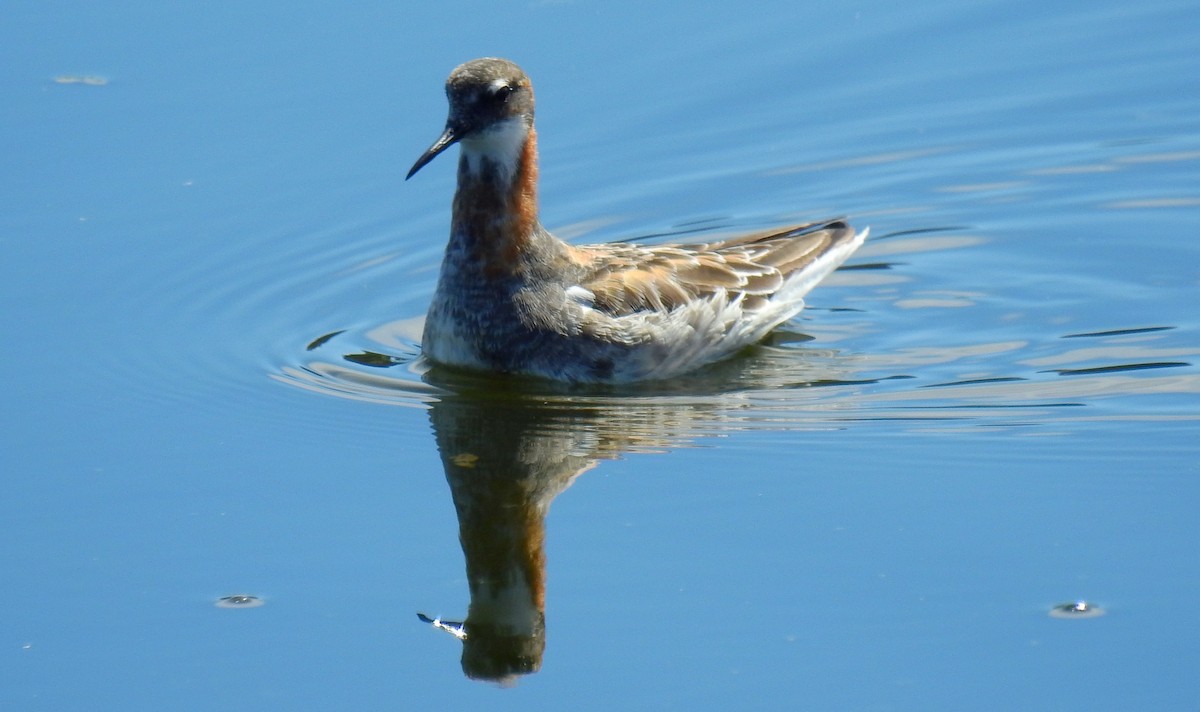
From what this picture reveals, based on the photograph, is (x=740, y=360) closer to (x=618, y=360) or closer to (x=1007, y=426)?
(x=618, y=360)

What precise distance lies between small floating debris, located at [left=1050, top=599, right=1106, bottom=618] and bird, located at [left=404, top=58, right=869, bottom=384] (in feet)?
12.5

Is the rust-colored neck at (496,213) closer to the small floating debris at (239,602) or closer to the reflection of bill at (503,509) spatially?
the reflection of bill at (503,509)

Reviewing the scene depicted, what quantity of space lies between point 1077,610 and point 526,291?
14.2 feet

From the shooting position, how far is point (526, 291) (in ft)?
35.5

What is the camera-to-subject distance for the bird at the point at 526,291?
10.7 m

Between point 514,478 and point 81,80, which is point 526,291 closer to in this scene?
point 514,478

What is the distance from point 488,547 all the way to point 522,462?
0.91 m

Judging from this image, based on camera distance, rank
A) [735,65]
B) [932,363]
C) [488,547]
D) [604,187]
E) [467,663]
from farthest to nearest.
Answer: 1. [735,65]
2. [604,187]
3. [932,363]
4. [488,547]
5. [467,663]

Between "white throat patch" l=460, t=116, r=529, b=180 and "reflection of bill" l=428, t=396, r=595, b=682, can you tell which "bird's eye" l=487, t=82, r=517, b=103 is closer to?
"white throat patch" l=460, t=116, r=529, b=180

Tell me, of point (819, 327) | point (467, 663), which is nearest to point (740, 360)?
point (819, 327)

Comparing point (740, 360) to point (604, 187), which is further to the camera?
point (604, 187)

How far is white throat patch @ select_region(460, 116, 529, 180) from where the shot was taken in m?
10.7

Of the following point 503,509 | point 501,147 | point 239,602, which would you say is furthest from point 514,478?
point 501,147

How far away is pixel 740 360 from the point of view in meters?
11.6
